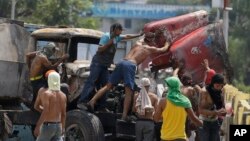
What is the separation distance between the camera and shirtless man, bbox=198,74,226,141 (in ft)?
37.6

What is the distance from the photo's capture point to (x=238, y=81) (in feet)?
212

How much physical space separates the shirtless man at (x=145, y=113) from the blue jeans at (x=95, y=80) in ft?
3.68

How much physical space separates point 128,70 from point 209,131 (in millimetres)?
2072

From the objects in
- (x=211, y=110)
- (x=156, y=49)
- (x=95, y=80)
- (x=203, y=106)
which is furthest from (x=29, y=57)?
(x=211, y=110)

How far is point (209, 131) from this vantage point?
456 inches

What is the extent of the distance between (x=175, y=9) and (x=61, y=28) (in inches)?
3003

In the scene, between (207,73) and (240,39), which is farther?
(240,39)

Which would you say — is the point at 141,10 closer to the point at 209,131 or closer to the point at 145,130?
the point at 145,130

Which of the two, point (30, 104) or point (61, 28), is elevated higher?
point (61, 28)

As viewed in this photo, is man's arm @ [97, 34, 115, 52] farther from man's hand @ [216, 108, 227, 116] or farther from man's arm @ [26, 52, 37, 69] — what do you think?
man's hand @ [216, 108, 227, 116]

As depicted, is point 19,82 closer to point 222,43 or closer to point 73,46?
point 73,46

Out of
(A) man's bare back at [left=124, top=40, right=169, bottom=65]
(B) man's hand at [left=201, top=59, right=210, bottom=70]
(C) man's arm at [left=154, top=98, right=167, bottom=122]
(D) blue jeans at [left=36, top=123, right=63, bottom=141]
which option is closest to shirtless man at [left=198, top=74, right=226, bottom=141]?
(C) man's arm at [left=154, top=98, right=167, bottom=122]

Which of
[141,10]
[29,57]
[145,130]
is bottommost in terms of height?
[141,10]

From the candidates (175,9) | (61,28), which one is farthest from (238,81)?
(61,28)
